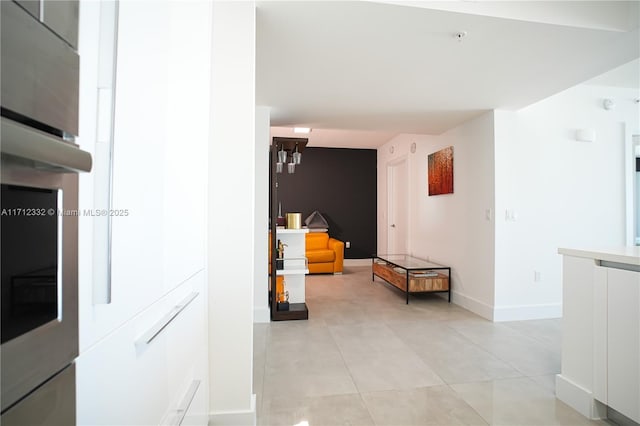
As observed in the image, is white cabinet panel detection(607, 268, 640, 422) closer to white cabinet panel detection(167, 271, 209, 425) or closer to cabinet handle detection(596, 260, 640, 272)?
cabinet handle detection(596, 260, 640, 272)

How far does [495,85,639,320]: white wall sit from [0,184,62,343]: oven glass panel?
3.88 meters

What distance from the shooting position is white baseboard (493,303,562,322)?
3506 mm

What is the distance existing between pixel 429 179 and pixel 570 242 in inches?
75.7

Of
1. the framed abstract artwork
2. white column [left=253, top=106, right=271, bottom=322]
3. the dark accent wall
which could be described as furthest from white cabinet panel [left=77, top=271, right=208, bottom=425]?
the dark accent wall

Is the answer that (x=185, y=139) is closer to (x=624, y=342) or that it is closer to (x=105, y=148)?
(x=105, y=148)

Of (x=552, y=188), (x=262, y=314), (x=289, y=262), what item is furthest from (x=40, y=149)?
(x=552, y=188)

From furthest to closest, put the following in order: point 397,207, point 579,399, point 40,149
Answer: point 397,207 → point 579,399 → point 40,149

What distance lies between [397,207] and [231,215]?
5.36m

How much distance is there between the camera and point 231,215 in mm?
1640

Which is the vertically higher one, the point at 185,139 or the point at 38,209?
the point at 185,139

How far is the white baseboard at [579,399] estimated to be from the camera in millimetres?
1787

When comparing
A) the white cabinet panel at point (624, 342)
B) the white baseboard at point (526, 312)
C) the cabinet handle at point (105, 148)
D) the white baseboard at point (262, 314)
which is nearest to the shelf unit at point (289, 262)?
the white baseboard at point (262, 314)

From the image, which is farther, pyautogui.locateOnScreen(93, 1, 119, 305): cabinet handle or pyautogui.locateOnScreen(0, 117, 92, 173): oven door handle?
pyautogui.locateOnScreen(93, 1, 119, 305): cabinet handle

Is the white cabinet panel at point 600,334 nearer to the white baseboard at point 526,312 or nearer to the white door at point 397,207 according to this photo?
the white baseboard at point 526,312
